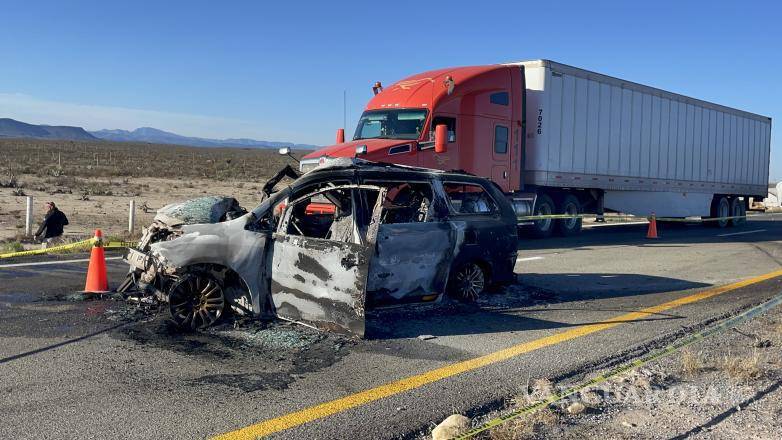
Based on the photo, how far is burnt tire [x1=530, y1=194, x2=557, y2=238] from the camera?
17.4 metres

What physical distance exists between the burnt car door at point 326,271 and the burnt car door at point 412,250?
37 centimetres

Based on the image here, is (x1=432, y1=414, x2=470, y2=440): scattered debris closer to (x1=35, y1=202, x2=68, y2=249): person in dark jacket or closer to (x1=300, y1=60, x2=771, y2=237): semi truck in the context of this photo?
(x1=300, y1=60, x2=771, y2=237): semi truck

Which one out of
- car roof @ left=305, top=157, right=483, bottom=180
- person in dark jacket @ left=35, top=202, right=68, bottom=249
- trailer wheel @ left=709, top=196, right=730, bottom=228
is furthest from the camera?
trailer wheel @ left=709, top=196, right=730, bottom=228

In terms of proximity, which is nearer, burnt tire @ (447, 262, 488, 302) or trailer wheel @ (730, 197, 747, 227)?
burnt tire @ (447, 262, 488, 302)

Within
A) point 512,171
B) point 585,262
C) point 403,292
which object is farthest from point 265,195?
point 512,171

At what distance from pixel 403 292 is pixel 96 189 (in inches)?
1215

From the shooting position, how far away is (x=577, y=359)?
5852 mm

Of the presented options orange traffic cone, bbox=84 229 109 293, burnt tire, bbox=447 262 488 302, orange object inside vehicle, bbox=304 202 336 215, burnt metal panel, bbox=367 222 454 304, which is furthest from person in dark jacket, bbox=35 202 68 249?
burnt metal panel, bbox=367 222 454 304

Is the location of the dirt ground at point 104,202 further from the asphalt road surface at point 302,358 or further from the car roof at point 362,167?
the car roof at point 362,167

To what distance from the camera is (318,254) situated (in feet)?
20.8

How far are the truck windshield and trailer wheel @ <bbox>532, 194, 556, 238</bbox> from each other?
5.03 m

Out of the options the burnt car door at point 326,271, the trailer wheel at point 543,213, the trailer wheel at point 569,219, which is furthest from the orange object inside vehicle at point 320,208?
the trailer wheel at point 569,219

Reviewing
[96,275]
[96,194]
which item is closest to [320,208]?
[96,275]

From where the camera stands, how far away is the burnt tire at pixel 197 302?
655 centimetres
